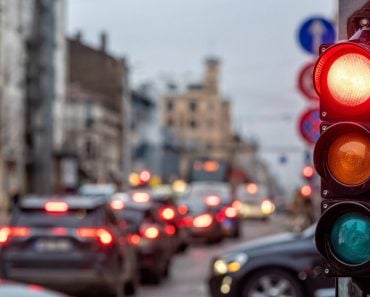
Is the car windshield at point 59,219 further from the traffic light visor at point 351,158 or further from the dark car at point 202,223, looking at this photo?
the dark car at point 202,223

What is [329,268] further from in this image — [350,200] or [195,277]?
[195,277]

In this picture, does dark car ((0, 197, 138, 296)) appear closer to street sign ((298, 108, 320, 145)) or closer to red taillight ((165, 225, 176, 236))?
street sign ((298, 108, 320, 145))

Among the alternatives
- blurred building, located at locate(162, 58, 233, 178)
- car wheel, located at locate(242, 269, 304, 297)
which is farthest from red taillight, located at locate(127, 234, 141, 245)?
blurred building, located at locate(162, 58, 233, 178)

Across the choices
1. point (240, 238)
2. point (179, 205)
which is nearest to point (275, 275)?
point (179, 205)

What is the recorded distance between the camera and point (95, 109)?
3888 inches

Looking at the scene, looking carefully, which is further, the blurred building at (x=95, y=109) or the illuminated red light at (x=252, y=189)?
the blurred building at (x=95, y=109)

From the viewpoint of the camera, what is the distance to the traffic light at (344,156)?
4.27 m

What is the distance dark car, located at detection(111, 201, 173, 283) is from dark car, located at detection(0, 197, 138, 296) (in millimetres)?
4008

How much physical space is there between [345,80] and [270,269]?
1023 cm

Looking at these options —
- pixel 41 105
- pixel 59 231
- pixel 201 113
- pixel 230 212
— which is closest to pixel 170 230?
pixel 59 231

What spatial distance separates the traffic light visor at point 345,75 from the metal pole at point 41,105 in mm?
69774

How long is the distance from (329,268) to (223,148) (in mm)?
174751

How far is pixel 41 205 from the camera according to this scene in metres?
16.6

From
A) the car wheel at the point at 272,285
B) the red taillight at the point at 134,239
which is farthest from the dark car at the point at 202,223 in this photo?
the car wheel at the point at 272,285
